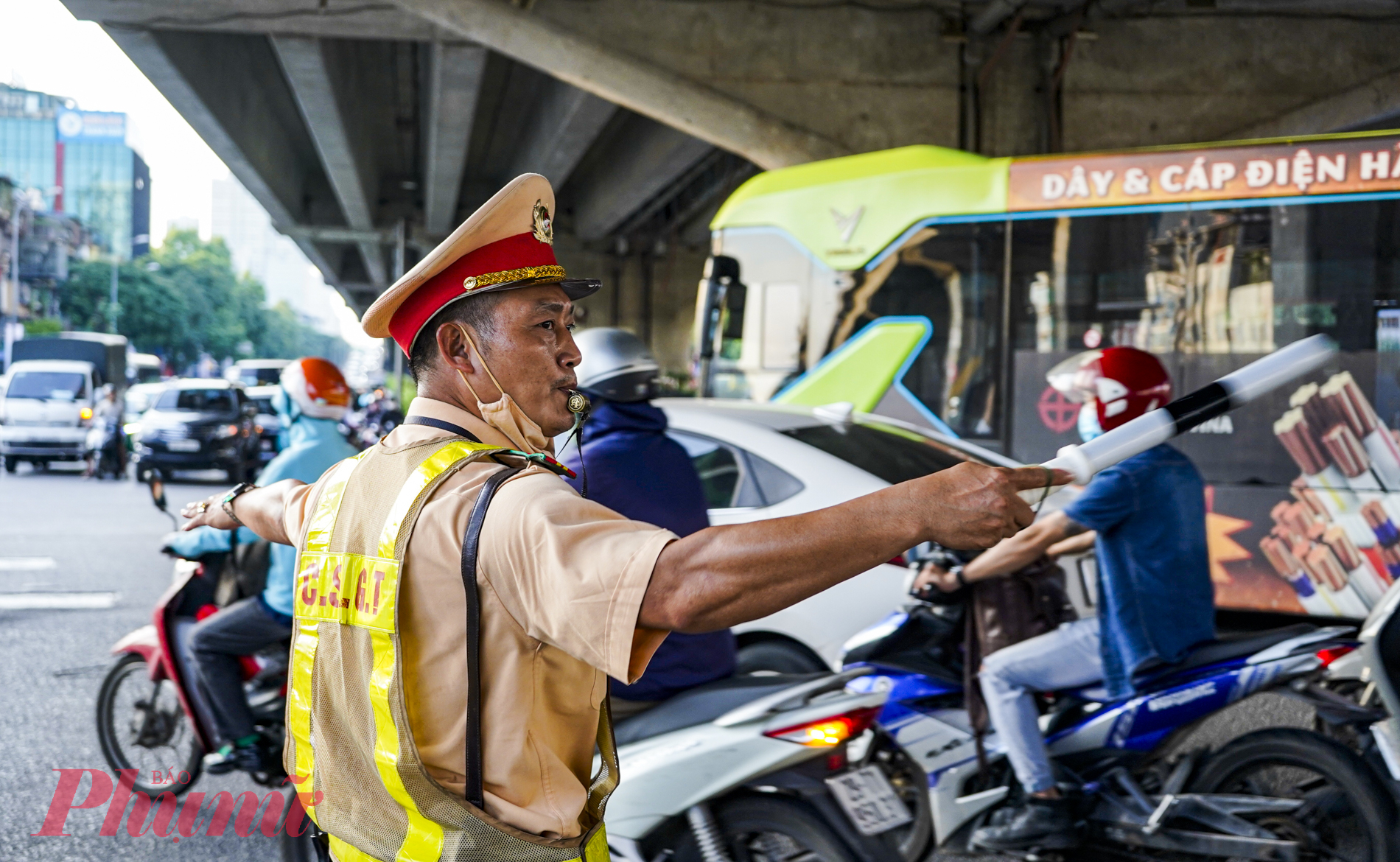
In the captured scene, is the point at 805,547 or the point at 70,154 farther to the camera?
the point at 70,154

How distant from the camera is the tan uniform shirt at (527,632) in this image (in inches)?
51.8

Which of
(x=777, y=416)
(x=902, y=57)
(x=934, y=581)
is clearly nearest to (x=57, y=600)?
(x=777, y=416)

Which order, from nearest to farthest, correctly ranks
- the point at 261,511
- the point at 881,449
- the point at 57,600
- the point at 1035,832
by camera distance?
the point at 261,511, the point at 1035,832, the point at 881,449, the point at 57,600

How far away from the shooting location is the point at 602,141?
2359 centimetres

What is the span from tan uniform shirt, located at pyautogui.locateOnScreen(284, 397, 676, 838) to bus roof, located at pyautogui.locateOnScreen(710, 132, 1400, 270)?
7012mm

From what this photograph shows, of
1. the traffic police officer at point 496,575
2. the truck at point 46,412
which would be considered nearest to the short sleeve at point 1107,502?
the traffic police officer at point 496,575

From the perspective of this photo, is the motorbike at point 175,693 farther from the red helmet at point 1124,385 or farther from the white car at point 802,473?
the red helmet at point 1124,385

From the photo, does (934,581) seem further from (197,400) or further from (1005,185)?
(197,400)

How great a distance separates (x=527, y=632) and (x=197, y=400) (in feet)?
69.0

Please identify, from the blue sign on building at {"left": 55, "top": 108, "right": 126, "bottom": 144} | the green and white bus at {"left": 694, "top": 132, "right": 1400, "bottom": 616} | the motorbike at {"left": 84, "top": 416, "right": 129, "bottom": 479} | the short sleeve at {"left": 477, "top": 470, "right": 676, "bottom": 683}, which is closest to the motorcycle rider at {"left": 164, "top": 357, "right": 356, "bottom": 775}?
the short sleeve at {"left": 477, "top": 470, "right": 676, "bottom": 683}

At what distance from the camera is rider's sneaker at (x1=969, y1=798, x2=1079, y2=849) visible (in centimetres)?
369

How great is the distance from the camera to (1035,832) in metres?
3.69

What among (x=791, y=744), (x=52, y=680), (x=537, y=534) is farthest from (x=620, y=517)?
(x=52, y=680)

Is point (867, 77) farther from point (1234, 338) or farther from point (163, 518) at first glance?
point (163, 518)
